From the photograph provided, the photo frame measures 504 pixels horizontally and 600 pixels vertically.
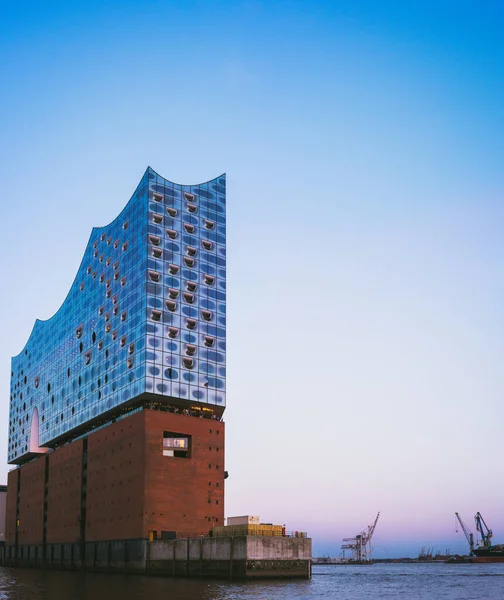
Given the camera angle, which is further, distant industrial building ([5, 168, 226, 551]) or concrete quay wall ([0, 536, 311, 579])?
distant industrial building ([5, 168, 226, 551])

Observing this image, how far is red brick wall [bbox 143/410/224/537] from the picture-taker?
89062mm

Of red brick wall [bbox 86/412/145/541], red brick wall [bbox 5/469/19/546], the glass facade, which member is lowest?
red brick wall [bbox 5/469/19/546]

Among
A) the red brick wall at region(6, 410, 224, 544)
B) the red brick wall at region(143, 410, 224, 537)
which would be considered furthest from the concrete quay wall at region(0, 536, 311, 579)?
the red brick wall at region(143, 410, 224, 537)

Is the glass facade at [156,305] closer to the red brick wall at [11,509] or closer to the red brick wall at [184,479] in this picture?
the red brick wall at [184,479]

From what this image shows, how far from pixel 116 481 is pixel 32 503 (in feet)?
158

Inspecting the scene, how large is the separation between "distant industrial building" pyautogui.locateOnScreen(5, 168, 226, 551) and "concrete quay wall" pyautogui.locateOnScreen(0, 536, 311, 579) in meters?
2.35

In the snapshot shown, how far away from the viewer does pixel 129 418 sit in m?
95.0

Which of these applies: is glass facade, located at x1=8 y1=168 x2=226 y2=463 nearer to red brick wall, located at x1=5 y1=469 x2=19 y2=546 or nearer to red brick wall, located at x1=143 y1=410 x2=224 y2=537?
red brick wall, located at x1=143 y1=410 x2=224 y2=537

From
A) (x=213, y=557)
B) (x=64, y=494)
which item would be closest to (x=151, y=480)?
(x=213, y=557)

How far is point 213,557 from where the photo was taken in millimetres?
78562

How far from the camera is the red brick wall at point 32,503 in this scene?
12988cm

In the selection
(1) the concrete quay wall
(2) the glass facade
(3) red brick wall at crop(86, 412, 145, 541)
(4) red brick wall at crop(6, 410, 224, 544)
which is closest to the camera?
(1) the concrete quay wall

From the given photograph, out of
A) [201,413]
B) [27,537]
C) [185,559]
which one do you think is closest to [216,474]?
[201,413]

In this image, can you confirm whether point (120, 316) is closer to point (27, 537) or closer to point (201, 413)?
point (201, 413)
